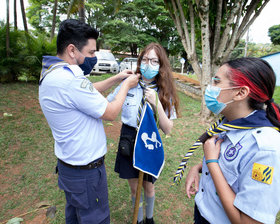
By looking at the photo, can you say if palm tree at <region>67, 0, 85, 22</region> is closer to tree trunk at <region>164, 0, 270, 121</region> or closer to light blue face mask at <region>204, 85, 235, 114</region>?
tree trunk at <region>164, 0, 270, 121</region>

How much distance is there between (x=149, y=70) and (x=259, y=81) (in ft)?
3.35

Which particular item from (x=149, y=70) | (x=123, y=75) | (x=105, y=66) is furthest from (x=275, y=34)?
(x=123, y=75)

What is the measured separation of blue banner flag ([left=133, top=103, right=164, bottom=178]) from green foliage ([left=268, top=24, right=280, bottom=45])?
3718cm

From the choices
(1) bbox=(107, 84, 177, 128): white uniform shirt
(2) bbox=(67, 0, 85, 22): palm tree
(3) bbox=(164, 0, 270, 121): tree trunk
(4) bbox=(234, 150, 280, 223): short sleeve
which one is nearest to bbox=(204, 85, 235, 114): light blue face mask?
(4) bbox=(234, 150, 280, 223): short sleeve

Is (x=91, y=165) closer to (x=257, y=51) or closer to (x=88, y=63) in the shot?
(x=88, y=63)

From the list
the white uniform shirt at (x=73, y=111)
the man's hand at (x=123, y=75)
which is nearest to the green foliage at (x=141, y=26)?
the man's hand at (x=123, y=75)

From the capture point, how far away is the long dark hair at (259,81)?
995 mm

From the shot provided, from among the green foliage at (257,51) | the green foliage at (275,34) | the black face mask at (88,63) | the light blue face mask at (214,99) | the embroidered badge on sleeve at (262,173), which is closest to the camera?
Result: the embroidered badge on sleeve at (262,173)

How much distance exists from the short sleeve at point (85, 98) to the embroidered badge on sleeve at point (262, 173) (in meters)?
0.98

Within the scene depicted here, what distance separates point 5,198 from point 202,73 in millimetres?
5249

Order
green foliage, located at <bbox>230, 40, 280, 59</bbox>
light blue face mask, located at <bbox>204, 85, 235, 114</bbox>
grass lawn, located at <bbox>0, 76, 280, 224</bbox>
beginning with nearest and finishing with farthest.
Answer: light blue face mask, located at <bbox>204, 85, 235, 114</bbox>
grass lawn, located at <bbox>0, 76, 280, 224</bbox>
green foliage, located at <bbox>230, 40, 280, 59</bbox>

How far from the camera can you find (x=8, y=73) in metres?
6.21

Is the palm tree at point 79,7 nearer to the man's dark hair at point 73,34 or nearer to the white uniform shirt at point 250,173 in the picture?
the man's dark hair at point 73,34

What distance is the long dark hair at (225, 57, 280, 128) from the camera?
1.00 m
